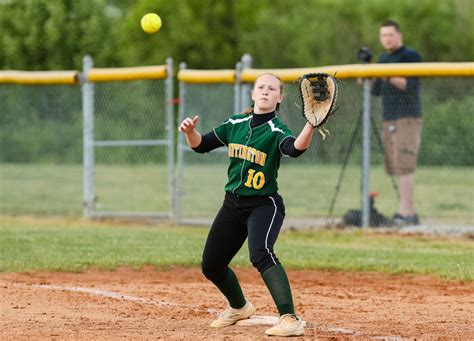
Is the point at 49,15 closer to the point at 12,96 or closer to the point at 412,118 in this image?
the point at 12,96

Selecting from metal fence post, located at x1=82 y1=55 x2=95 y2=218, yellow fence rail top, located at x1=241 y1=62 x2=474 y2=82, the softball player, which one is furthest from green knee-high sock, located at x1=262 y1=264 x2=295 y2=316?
metal fence post, located at x1=82 y1=55 x2=95 y2=218

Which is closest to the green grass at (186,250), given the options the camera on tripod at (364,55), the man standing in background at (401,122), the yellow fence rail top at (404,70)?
the man standing in background at (401,122)

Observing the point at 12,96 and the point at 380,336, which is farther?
the point at 12,96

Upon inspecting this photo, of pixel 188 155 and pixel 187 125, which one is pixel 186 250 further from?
pixel 188 155

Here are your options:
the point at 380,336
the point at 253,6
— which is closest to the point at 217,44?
the point at 253,6

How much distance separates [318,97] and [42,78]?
28.2ft

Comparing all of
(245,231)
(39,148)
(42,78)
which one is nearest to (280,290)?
(245,231)

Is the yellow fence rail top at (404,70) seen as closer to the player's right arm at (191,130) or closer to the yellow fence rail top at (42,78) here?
the yellow fence rail top at (42,78)

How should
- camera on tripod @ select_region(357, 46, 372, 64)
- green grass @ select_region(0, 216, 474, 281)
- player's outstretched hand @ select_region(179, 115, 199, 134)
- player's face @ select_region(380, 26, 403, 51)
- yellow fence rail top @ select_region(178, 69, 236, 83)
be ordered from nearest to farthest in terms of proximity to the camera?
player's outstretched hand @ select_region(179, 115, 199, 134), green grass @ select_region(0, 216, 474, 281), player's face @ select_region(380, 26, 403, 51), camera on tripod @ select_region(357, 46, 372, 64), yellow fence rail top @ select_region(178, 69, 236, 83)

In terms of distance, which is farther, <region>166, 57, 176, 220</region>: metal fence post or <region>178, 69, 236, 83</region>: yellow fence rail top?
<region>166, 57, 176, 220</region>: metal fence post

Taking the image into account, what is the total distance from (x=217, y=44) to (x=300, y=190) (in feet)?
77.9

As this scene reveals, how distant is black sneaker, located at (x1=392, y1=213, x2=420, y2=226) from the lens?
12.2 m

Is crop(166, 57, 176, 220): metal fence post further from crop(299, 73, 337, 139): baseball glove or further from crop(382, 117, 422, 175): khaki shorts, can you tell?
crop(299, 73, 337, 139): baseball glove

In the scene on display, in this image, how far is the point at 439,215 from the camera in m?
13.5
